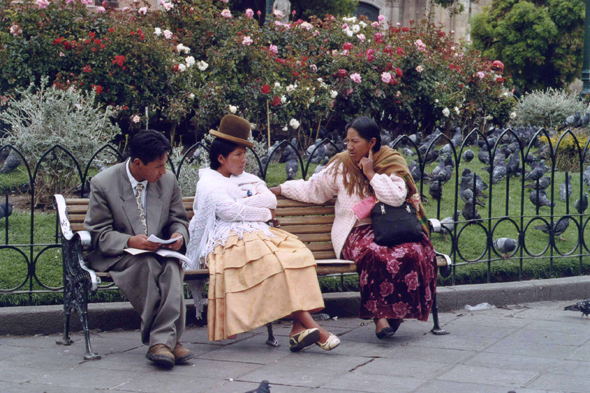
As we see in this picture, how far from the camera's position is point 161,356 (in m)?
3.96

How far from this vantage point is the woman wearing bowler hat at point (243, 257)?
4340 millimetres

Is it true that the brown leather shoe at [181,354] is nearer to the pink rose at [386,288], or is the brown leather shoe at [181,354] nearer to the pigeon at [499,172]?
the pink rose at [386,288]

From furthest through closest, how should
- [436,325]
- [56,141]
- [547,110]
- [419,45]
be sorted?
[547,110], [419,45], [56,141], [436,325]

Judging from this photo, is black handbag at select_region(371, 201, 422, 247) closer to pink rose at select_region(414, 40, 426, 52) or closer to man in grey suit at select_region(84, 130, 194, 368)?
man in grey suit at select_region(84, 130, 194, 368)

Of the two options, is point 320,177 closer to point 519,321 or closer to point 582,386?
point 519,321

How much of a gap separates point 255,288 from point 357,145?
1207mm

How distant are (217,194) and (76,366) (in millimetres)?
1269

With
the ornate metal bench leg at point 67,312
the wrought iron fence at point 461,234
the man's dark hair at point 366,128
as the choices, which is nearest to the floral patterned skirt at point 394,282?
the man's dark hair at point 366,128

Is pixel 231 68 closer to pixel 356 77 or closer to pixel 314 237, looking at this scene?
pixel 356 77

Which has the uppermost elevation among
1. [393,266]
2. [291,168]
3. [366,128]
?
[366,128]

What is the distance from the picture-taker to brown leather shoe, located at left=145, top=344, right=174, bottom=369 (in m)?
3.96

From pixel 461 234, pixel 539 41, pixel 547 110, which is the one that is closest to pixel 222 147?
pixel 461 234

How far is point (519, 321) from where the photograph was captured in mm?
5184

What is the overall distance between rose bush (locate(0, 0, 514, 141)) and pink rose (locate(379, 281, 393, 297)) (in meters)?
4.94
